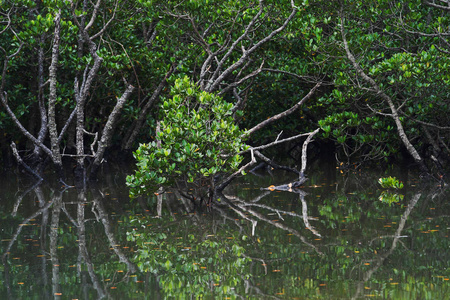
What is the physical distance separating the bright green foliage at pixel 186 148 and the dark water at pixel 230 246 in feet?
2.34

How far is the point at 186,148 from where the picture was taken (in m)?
10.1

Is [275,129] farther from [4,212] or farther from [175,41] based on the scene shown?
[4,212]

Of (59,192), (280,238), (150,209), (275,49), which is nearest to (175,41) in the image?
(275,49)

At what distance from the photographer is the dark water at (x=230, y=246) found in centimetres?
607

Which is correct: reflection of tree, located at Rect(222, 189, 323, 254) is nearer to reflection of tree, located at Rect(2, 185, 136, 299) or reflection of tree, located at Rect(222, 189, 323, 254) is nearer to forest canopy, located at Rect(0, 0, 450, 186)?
forest canopy, located at Rect(0, 0, 450, 186)

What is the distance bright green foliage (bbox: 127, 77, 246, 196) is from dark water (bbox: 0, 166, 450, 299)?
0.71 metres

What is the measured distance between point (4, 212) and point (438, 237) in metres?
7.50

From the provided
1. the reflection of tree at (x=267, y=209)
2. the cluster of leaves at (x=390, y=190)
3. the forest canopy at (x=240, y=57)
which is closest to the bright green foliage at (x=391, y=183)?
the cluster of leaves at (x=390, y=190)

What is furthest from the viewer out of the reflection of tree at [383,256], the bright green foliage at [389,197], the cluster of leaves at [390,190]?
the cluster of leaves at [390,190]

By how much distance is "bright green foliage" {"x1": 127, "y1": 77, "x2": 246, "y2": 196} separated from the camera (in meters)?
10.1

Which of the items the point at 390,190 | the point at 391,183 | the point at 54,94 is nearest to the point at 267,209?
the point at 391,183

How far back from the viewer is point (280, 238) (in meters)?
8.47

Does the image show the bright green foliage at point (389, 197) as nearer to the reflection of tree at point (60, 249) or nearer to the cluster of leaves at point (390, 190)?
the cluster of leaves at point (390, 190)

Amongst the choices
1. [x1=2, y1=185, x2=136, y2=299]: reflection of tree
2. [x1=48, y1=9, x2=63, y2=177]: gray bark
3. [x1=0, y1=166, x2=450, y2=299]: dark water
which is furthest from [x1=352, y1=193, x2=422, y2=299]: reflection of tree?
Answer: [x1=48, y1=9, x2=63, y2=177]: gray bark
